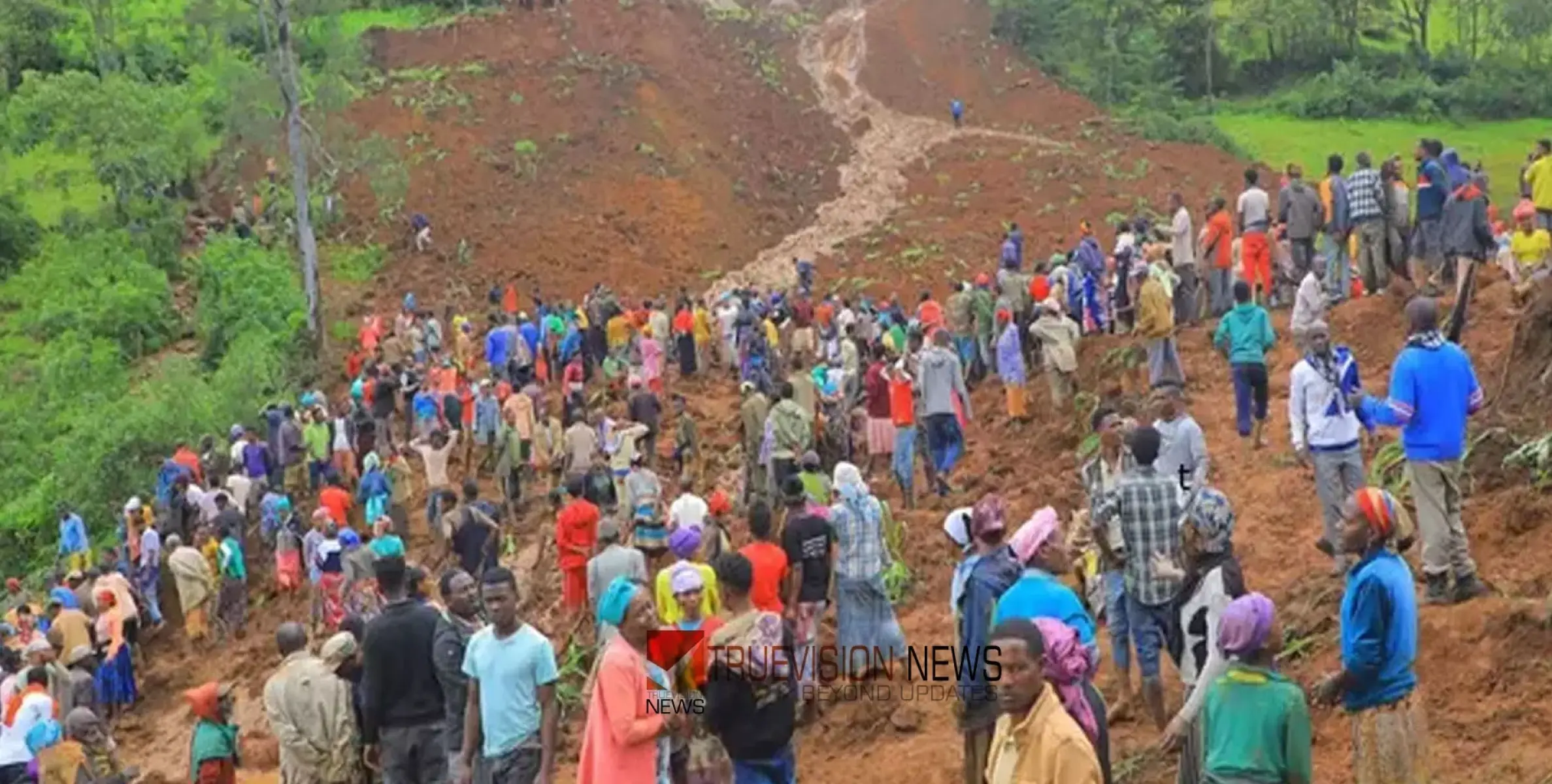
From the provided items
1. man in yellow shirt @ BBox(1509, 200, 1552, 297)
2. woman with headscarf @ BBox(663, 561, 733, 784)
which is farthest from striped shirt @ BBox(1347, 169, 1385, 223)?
woman with headscarf @ BBox(663, 561, 733, 784)

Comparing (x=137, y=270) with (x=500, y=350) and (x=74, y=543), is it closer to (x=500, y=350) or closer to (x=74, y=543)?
(x=500, y=350)

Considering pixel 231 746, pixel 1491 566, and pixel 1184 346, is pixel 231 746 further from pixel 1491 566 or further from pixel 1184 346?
pixel 1184 346

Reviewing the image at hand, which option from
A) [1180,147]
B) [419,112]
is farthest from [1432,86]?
[419,112]

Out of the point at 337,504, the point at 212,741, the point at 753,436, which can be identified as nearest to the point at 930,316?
the point at 753,436

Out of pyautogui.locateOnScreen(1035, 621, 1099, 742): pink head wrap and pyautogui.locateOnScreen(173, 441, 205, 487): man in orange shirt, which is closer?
pyautogui.locateOnScreen(1035, 621, 1099, 742): pink head wrap

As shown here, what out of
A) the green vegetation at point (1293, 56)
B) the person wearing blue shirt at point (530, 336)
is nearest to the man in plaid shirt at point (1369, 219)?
the person wearing blue shirt at point (530, 336)

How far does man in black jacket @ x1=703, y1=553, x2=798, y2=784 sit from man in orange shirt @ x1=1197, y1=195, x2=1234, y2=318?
10.6m

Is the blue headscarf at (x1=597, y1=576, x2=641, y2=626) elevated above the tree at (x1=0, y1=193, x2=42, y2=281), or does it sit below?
above

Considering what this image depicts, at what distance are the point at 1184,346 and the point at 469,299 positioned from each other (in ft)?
54.4

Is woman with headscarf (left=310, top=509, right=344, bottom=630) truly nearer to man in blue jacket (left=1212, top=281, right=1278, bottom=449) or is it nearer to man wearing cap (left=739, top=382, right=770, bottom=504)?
man wearing cap (left=739, top=382, right=770, bottom=504)

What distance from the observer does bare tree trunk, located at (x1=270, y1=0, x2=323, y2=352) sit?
24953mm

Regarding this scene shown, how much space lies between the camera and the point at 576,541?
37.1 feet

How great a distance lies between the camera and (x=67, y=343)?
27.4 meters

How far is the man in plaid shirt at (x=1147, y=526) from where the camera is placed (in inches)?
284
